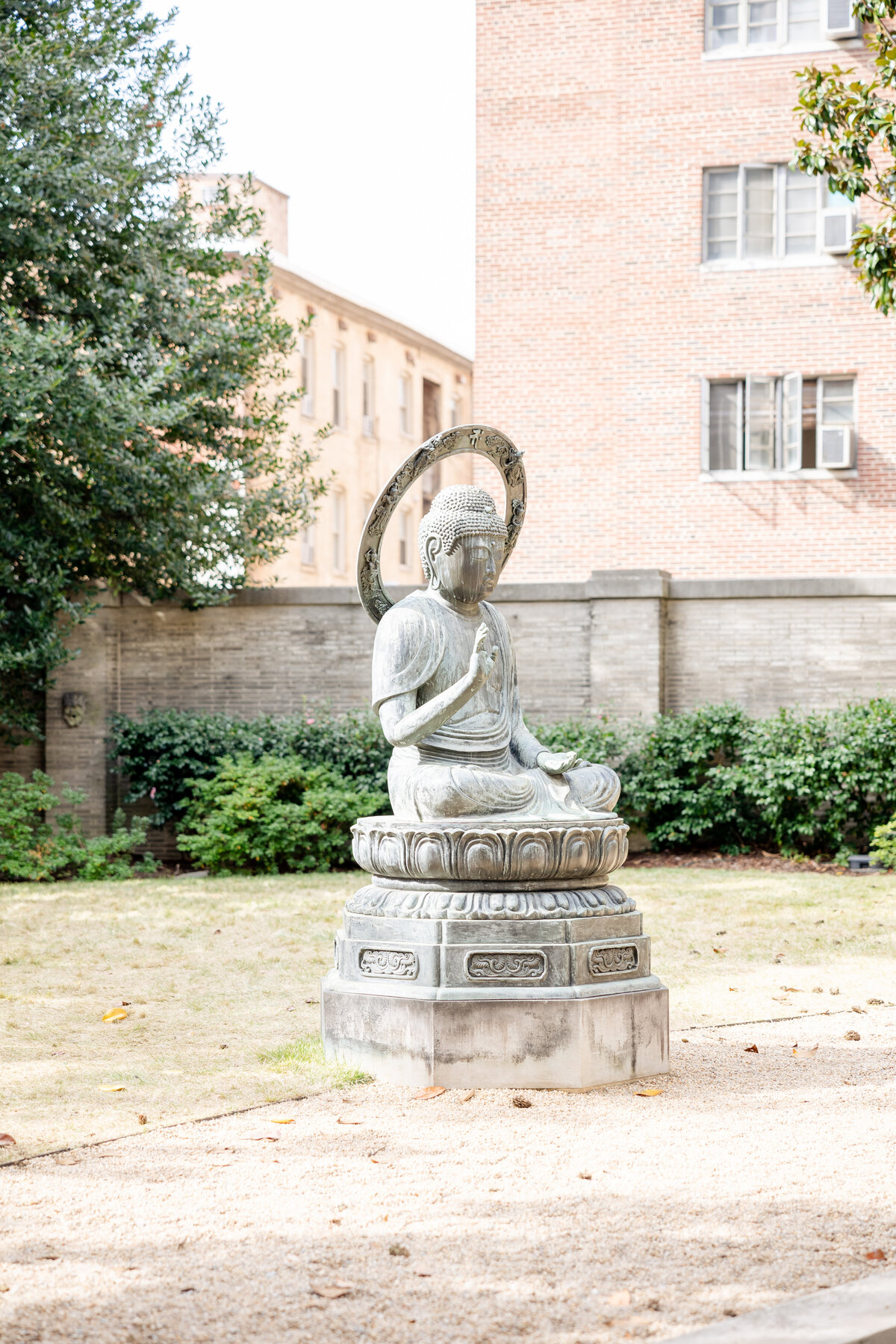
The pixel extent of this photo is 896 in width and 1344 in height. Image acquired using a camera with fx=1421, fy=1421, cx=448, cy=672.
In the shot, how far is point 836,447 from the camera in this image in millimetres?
20312

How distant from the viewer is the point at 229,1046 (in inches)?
269

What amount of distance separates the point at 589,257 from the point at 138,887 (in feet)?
42.7

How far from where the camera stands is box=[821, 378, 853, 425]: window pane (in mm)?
20750

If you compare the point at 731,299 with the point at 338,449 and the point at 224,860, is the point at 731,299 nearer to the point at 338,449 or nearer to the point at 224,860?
the point at 224,860

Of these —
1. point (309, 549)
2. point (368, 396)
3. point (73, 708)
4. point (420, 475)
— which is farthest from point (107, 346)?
point (368, 396)

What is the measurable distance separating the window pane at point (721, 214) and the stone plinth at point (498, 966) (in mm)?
16755

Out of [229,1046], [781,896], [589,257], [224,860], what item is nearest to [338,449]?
[589,257]

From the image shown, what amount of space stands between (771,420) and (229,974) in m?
14.6

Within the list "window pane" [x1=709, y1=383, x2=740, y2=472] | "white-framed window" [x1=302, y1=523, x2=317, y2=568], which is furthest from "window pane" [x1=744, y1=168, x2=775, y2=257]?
"white-framed window" [x1=302, y1=523, x2=317, y2=568]

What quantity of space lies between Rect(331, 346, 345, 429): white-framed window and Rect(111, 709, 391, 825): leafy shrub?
2720 centimetres

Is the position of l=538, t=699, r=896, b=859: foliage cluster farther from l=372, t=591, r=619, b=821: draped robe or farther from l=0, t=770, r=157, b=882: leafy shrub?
l=372, t=591, r=619, b=821: draped robe

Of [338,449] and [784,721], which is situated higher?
[338,449]

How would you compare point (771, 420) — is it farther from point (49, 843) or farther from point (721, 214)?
point (49, 843)

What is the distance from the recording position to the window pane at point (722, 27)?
20844 mm
